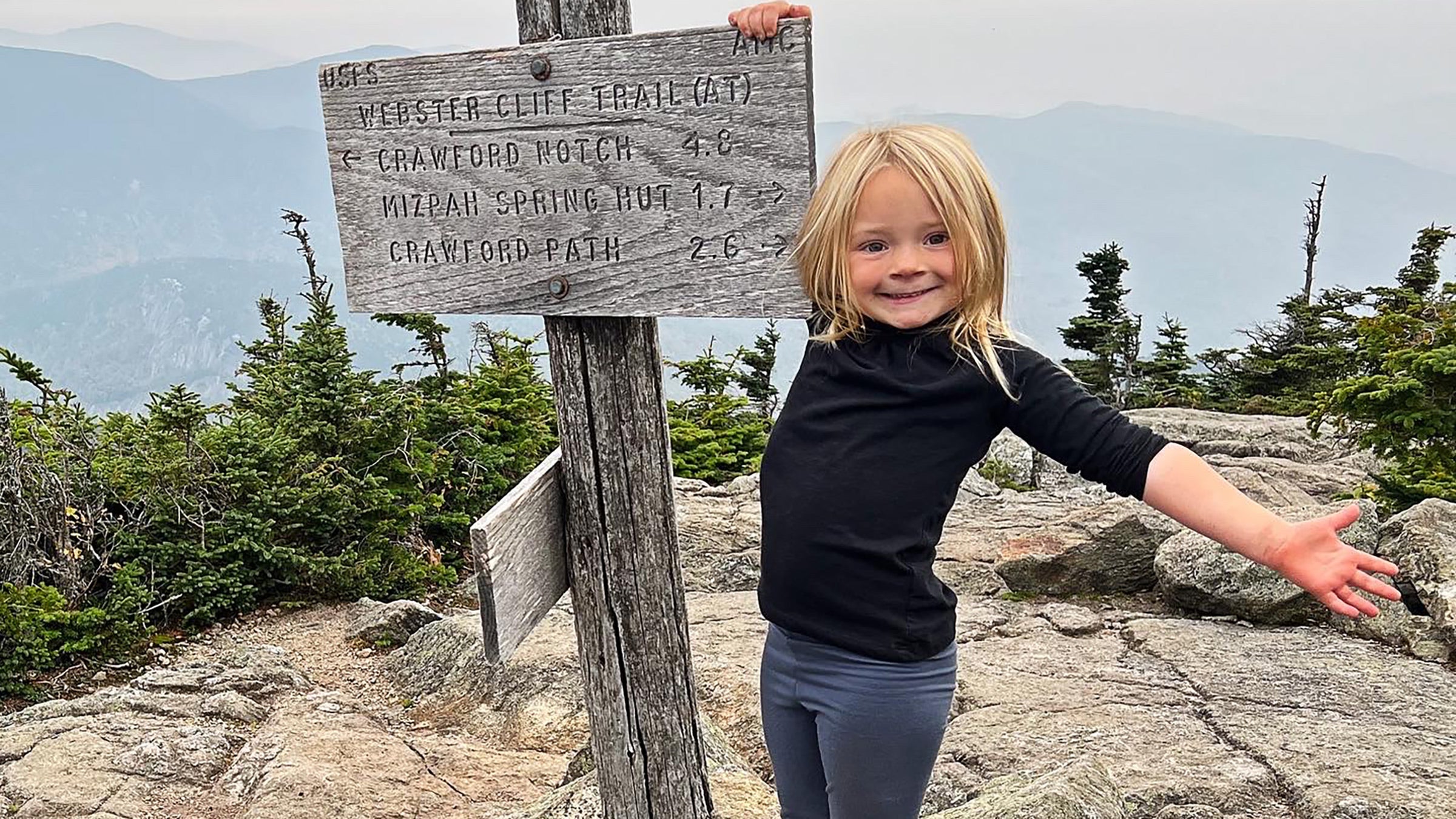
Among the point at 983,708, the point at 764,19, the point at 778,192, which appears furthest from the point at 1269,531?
the point at 983,708

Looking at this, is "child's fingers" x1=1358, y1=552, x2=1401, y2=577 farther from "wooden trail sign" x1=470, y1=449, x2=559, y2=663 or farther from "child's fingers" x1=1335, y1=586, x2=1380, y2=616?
"wooden trail sign" x1=470, y1=449, x2=559, y2=663

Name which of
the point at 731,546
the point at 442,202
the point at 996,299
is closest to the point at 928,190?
the point at 996,299

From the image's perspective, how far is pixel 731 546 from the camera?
7422 mm

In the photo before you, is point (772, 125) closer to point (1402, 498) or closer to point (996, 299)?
point (996, 299)

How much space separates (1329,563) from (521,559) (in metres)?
1.74

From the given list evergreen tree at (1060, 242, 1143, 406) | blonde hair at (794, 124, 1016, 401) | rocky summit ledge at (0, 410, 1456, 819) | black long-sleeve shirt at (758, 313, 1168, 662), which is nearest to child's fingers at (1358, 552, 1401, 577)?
black long-sleeve shirt at (758, 313, 1168, 662)

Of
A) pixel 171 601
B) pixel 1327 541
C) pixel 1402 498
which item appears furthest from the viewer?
pixel 1402 498

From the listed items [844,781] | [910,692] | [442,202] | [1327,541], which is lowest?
[844,781]

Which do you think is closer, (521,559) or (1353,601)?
(1353,601)

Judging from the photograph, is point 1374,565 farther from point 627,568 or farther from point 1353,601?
point 627,568

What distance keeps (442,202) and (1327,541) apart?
76.2 inches

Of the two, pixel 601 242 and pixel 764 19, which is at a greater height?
pixel 764 19

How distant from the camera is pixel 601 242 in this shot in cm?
244

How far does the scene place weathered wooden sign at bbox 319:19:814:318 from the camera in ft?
7.35
